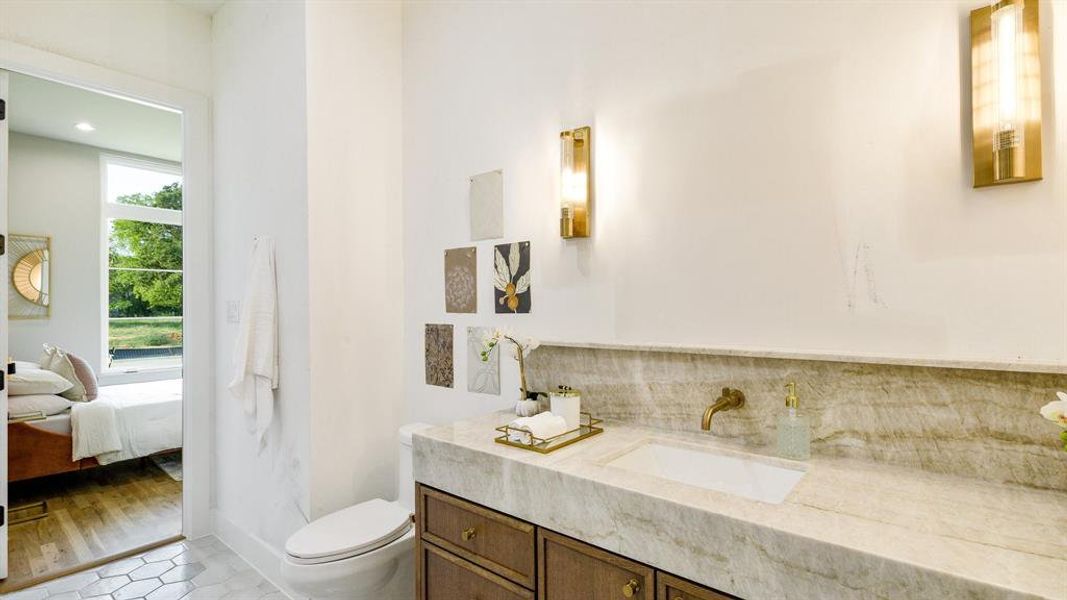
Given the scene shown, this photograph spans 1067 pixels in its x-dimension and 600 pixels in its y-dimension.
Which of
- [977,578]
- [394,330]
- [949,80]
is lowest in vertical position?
[977,578]

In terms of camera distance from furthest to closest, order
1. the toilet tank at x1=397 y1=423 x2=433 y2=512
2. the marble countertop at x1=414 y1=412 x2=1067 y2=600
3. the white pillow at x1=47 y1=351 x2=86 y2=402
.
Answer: the white pillow at x1=47 y1=351 x2=86 y2=402 < the toilet tank at x1=397 y1=423 x2=433 y2=512 < the marble countertop at x1=414 y1=412 x2=1067 y2=600

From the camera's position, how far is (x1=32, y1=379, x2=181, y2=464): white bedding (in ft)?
11.0

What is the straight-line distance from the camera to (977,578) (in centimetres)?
78

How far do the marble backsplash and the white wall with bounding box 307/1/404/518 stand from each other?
47.9 inches

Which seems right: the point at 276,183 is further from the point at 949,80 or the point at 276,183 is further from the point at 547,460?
the point at 949,80

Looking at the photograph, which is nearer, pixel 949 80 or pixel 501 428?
pixel 949 80

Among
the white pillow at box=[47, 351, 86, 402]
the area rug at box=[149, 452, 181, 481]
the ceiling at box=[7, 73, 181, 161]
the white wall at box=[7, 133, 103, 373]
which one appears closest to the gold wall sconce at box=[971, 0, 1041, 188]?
the ceiling at box=[7, 73, 181, 161]

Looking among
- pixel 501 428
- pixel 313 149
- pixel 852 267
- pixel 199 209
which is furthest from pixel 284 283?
pixel 852 267

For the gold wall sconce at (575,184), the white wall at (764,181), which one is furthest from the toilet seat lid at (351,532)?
the gold wall sconce at (575,184)

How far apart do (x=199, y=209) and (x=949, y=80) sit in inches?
131

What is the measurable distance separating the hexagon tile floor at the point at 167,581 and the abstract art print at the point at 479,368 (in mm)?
1310

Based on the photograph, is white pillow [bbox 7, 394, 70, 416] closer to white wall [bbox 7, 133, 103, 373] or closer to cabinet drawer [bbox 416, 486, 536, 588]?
white wall [bbox 7, 133, 103, 373]

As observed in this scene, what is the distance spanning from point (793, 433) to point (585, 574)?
2.18ft

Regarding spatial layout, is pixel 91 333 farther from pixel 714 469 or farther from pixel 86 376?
pixel 714 469
